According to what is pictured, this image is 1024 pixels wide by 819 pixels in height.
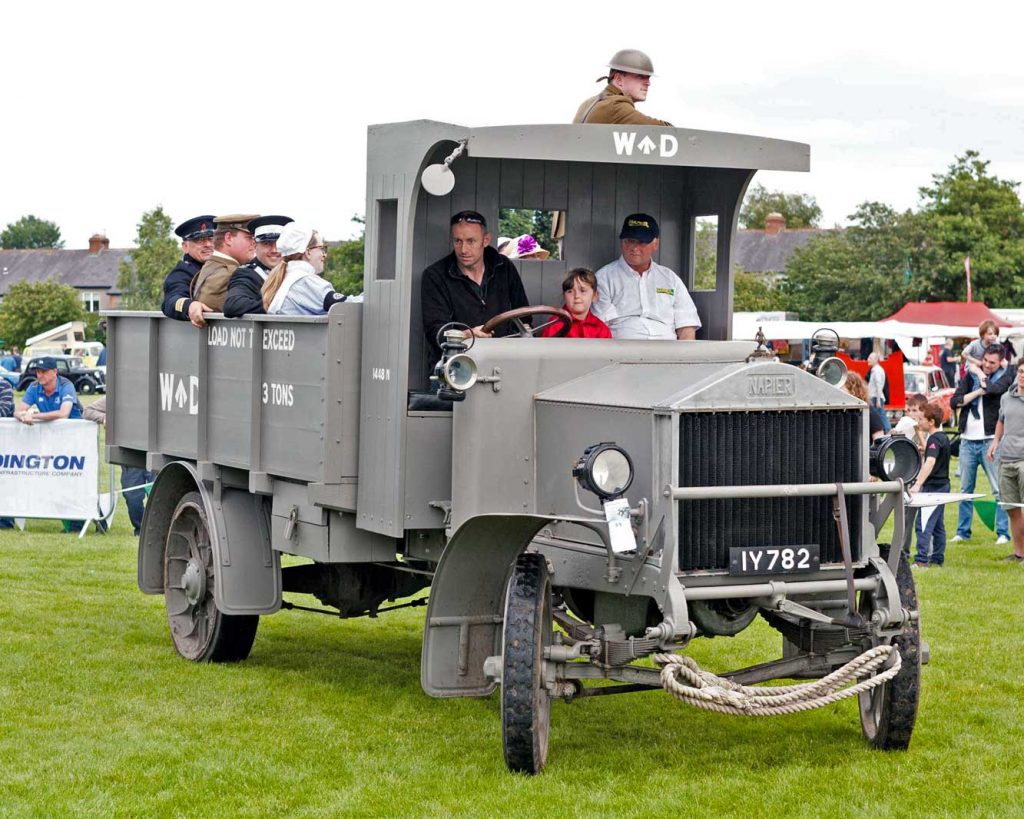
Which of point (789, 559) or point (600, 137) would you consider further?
point (600, 137)

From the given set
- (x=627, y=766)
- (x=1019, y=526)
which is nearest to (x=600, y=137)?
(x=627, y=766)

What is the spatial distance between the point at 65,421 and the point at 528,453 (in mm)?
9542

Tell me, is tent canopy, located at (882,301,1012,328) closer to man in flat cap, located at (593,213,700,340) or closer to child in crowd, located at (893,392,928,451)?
child in crowd, located at (893,392,928,451)

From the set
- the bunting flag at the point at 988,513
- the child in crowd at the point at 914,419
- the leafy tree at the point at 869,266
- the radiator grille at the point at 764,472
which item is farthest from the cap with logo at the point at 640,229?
the leafy tree at the point at 869,266

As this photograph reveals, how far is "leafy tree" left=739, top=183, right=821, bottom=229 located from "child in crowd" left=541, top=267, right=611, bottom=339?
98.9m

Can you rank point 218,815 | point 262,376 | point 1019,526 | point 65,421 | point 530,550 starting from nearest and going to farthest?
1. point 218,815
2. point 530,550
3. point 262,376
4. point 1019,526
5. point 65,421

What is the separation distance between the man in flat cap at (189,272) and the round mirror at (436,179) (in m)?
2.37

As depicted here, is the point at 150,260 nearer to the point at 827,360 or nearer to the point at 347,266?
the point at 347,266

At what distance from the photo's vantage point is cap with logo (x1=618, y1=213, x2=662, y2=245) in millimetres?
8688

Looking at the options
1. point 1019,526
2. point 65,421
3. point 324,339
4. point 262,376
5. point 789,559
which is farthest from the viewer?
point 65,421

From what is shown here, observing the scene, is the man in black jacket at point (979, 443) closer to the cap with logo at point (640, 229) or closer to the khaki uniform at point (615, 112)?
the cap with logo at point (640, 229)

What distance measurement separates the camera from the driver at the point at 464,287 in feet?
26.3

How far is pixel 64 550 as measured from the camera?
1448 centimetres

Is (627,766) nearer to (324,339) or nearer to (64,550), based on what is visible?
(324,339)
